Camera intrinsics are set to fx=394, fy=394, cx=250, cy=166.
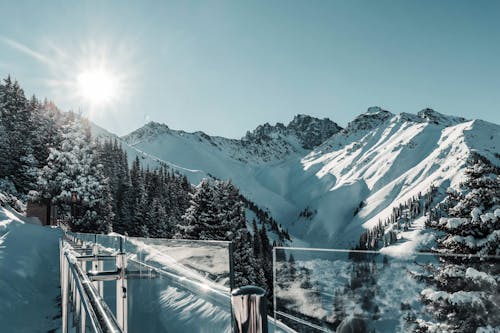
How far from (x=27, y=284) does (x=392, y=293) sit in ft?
34.9

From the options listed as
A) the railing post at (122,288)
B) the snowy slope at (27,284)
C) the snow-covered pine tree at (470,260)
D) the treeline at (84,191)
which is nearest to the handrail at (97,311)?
the snow-covered pine tree at (470,260)

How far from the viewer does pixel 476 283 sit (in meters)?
2.40

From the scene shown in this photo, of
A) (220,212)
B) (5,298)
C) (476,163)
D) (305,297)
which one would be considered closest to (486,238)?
(476,163)

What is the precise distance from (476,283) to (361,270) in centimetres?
70

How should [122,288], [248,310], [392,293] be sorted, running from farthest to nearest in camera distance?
[122,288]
[392,293]
[248,310]

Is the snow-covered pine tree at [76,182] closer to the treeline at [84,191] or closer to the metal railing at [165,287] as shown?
the treeline at [84,191]

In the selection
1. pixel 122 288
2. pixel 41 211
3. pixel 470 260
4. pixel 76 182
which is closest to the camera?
pixel 470 260

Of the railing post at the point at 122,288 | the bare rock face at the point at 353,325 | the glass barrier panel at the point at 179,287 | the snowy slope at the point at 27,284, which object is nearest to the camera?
the bare rock face at the point at 353,325

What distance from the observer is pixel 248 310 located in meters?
1.34

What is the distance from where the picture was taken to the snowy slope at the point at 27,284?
25.5ft

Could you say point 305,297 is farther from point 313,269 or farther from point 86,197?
point 86,197

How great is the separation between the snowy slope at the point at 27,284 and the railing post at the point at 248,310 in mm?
7595

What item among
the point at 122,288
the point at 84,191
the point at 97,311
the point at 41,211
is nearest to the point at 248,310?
the point at 97,311

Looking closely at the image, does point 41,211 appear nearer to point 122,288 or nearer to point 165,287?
point 122,288
